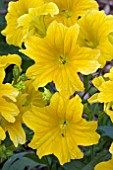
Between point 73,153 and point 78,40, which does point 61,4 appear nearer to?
point 78,40

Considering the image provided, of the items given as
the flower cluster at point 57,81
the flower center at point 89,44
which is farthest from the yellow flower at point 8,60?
the flower center at point 89,44

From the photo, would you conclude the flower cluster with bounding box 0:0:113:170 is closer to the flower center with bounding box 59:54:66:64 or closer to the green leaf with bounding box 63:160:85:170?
the flower center with bounding box 59:54:66:64

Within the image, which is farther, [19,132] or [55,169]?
[55,169]

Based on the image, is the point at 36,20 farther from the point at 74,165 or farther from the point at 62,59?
the point at 74,165

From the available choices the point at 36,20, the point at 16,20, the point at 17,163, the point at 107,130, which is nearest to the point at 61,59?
the point at 36,20

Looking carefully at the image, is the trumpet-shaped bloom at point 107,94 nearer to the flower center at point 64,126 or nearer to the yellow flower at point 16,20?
the flower center at point 64,126

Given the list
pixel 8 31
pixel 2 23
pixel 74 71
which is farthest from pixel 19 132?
pixel 2 23
